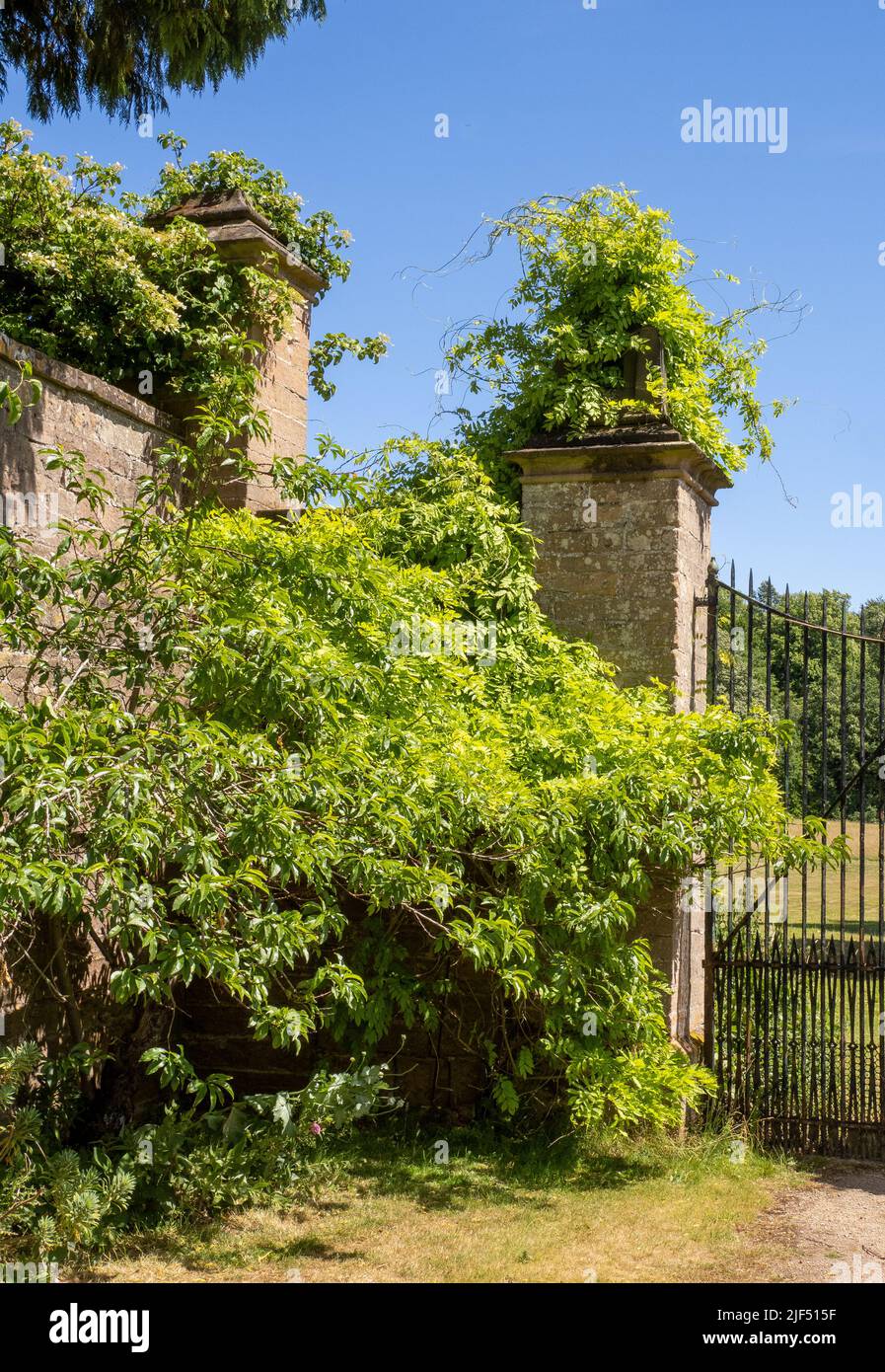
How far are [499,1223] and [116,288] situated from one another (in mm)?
5178

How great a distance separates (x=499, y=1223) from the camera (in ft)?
16.7

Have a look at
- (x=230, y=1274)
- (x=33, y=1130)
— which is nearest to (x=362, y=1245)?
(x=230, y=1274)

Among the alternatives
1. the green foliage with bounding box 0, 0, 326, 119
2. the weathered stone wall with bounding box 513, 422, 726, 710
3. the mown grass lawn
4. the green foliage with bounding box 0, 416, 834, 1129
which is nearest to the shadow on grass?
the mown grass lawn

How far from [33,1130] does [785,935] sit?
4105 mm

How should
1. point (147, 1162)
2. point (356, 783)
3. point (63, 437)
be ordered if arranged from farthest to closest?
point (63, 437) → point (356, 783) → point (147, 1162)

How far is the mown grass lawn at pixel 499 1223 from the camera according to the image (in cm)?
452

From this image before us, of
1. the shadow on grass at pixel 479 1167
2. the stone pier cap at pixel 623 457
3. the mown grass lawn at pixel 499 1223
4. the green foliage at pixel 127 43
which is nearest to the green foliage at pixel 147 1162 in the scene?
the mown grass lawn at pixel 499 1223

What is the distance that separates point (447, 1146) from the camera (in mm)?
6168

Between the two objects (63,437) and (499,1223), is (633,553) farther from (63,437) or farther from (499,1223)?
(499,1223)

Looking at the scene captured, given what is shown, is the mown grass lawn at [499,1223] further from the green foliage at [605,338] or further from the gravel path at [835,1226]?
the green foliage at [605,338]

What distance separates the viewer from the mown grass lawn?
14.8 feet

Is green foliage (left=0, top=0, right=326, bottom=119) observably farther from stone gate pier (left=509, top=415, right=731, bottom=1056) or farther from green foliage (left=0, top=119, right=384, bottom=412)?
stone gate pier (left=509, top=415, right=731, bottom=1056)

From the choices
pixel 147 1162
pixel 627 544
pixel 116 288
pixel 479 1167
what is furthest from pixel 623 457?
pixel 147 1162

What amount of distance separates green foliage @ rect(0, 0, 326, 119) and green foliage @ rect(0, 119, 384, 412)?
1.39 ft
